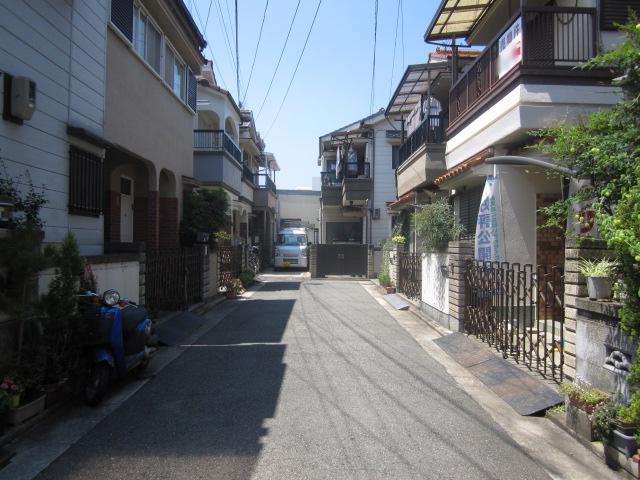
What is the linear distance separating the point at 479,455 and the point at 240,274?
1418 cm

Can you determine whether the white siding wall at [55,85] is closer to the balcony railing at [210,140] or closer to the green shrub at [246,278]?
the balcony railing at [210,140]

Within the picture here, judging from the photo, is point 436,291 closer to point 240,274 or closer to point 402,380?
point 402,380

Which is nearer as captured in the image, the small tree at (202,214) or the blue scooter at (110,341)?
the blue scooter at (110,341)

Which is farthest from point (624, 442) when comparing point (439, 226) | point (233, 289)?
point (233, 289)

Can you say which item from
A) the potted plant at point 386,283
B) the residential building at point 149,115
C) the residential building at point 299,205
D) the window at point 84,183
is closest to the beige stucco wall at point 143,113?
the residential building at point 149,115

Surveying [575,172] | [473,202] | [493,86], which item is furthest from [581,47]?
[575,172]

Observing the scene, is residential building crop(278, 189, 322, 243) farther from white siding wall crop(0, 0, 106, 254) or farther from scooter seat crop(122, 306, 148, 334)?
scooter seat crop(122, 306, 148, 334)

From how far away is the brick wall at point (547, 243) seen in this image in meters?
8.65

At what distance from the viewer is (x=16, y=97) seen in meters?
5.52

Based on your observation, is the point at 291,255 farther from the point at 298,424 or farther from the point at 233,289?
the point at 298,424

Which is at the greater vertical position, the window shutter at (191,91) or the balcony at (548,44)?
the window shutter at (191,91)

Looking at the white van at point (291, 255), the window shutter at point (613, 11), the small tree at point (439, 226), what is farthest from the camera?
the white van at point (291, 255)

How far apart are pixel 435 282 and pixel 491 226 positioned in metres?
2.17

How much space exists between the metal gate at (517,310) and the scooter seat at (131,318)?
460 cm
